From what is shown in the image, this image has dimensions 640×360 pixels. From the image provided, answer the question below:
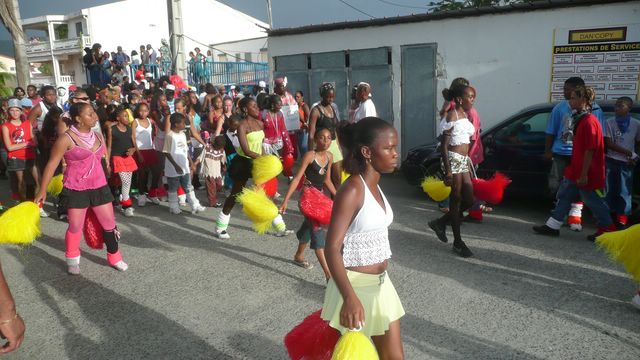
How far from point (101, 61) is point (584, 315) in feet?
53.6

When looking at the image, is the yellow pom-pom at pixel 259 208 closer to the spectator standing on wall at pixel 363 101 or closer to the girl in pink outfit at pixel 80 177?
the girl in pink outfit at pixel 80 177

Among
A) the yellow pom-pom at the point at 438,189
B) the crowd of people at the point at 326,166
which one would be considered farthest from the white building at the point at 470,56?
the yellow pom-pom at the point at 438,189

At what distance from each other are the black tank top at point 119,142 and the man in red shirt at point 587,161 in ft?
19.9

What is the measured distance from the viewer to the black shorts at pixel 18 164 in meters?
7.54

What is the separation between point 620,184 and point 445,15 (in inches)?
204

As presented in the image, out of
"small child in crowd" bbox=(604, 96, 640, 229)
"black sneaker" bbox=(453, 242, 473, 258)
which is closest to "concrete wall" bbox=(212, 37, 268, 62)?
"small child in crowd" bbox=(604, 96, 640, 229)

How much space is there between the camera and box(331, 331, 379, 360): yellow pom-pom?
229cm

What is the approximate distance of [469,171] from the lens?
18.2 feet

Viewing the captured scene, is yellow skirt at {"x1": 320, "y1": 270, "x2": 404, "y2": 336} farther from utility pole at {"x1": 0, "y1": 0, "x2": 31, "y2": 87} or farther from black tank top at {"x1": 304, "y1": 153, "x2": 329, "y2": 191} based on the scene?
utility pole at {"x1": 0, "y1": 0, "x2": 31, "y2": 87}

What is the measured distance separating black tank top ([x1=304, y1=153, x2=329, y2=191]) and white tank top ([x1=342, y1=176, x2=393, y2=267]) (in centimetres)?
221

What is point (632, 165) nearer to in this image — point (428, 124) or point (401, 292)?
point (401, 292)

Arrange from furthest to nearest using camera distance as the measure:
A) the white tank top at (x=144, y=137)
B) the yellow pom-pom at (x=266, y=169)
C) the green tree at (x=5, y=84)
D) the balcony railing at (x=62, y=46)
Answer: the balcony railing at (x=62, y=46)
the green tree at (x=5, y=84)
the white tank top at (x=144, y=137)
the yellow pom-pom at (x=266, y=169)

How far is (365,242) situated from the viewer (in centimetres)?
264

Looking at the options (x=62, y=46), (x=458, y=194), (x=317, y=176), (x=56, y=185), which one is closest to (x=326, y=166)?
(x=317, y=176)
